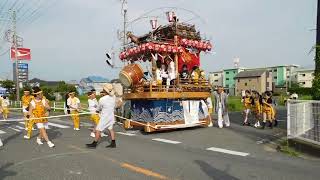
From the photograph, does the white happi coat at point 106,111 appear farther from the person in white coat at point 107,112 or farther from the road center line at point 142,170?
the road center line at point 142,170

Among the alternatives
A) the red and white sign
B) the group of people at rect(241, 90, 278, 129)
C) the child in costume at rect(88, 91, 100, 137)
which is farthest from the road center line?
the red and white sign

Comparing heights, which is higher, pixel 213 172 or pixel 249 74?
pixel 249 74

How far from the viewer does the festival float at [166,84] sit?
44.1 ft

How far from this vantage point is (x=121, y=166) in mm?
7508

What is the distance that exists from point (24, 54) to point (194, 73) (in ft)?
121

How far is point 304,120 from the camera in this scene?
9508 mm

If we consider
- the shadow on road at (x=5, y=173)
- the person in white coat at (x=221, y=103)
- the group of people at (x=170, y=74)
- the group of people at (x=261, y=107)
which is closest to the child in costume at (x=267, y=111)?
the group of people at (x=261, y=107)

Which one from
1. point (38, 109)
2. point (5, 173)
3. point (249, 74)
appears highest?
point (249, 74)

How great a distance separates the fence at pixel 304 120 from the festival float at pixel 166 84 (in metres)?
4.85

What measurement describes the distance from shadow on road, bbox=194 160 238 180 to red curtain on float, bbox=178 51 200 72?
7437 millimetres

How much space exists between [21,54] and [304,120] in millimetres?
42418

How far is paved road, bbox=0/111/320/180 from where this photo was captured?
680cm

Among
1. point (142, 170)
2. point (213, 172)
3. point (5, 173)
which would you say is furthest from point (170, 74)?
point (5, 173)

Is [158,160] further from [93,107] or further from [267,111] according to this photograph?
[267,111]
